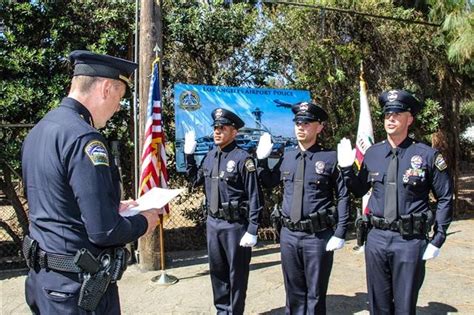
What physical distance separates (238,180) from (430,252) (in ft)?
5.76

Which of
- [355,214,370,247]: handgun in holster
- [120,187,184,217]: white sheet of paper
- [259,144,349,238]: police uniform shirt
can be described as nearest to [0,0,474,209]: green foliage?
[259,144,349,238]: police uniform shirt

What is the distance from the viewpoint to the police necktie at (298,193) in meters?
3.78

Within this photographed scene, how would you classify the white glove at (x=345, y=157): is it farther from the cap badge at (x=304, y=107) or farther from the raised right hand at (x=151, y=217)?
the raised right hand at (x=151, y=217)

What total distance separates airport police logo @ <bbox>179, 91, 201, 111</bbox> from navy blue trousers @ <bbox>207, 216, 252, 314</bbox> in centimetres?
233

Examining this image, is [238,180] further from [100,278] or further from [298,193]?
[100,278]

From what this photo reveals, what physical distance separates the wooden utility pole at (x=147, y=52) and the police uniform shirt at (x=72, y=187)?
3727mm

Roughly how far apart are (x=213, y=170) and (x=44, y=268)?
235 centimetres

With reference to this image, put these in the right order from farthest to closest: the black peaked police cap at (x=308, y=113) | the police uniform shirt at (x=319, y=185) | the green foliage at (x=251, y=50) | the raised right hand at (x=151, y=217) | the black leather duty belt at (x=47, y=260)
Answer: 1. the green foliage at (x=251, y=50)
2. the black peaked police cap at (x=308, y=113)
3. the police uniform shirt at (x=319, y=185)
4. the raised right hand at (x=151, y=217)
5. the black leather duty belt at (x=47, y=260)

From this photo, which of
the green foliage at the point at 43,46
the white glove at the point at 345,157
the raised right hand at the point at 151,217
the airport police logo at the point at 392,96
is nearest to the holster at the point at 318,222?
the white glove at the point at 345,157

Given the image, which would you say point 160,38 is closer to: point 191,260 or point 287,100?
point 287,100

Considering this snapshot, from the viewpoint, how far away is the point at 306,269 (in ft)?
12.4

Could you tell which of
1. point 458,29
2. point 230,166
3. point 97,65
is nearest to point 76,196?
point 97,65

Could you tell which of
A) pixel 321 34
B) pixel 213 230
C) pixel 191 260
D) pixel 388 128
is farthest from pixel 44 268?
pixel 321 34

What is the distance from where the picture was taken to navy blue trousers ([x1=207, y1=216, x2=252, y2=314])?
4.06 metres
